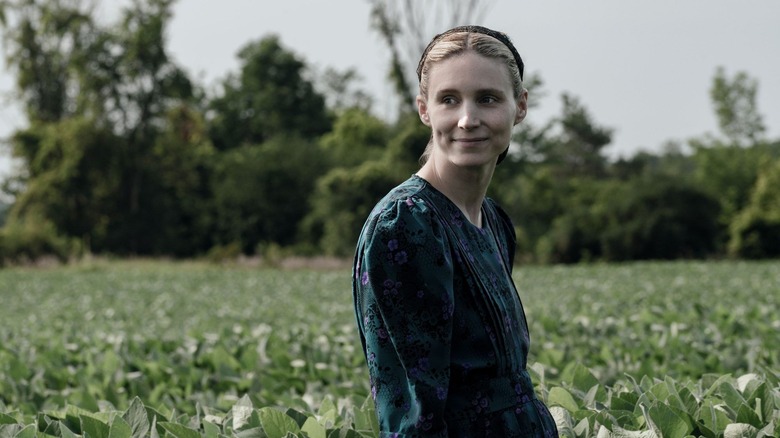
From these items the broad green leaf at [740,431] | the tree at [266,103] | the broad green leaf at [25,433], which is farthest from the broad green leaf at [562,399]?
the tree at [266,103]

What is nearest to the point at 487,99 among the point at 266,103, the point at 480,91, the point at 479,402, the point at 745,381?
the point at 480,91

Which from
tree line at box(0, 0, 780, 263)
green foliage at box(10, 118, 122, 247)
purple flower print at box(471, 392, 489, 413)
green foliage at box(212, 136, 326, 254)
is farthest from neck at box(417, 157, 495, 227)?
green foliage at box(212, 136, 326, 254)

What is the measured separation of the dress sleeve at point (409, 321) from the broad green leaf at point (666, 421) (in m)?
0.86

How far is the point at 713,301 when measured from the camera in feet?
31.8

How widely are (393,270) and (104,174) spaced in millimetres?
41010

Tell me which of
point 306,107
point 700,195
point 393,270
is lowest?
point 393,270

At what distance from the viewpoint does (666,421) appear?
102 inches

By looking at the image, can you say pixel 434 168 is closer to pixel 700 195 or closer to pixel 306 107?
pixel 700 195

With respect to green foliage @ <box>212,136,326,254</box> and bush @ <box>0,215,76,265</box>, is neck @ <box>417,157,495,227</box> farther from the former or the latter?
green foliage @ <box>212,136,326,254</box>

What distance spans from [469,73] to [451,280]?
0.46 meters

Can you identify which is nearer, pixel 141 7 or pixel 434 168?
pixel 434 168

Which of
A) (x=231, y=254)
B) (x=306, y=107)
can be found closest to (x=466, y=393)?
(x=231, y=254)

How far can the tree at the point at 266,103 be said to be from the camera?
54094 millimetres

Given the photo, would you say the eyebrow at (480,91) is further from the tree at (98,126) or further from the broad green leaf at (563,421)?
the tree at (98,126)
